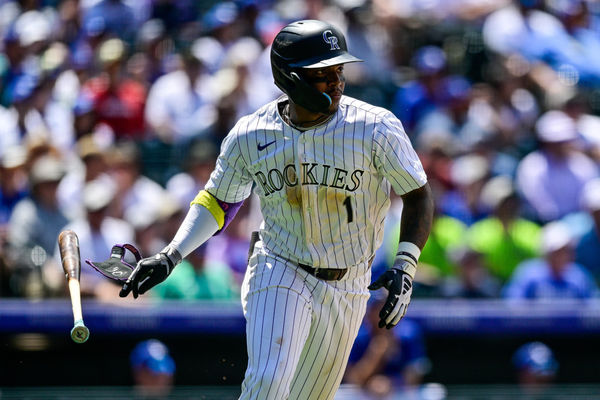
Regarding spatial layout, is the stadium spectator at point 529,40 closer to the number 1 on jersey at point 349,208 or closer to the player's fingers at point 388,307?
the number 1 on jersey at point 349,208

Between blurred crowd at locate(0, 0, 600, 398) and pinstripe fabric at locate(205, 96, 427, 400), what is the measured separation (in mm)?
2949

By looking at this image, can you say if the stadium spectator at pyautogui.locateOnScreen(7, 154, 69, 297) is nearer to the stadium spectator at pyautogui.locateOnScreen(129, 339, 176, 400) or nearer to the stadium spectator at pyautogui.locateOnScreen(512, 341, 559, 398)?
the stadium spectator at pyautogui.locateOnScreen(129, 339, 176, 400)

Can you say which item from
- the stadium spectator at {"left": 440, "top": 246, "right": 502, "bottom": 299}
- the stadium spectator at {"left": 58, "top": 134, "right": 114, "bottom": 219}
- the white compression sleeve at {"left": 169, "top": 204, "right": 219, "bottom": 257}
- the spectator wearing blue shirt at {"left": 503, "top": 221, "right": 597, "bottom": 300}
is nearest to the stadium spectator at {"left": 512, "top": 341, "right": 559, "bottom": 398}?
the spectator wearing blue shirt at {"left": 503, "top": 221, "right": 597, "bottom": 300}

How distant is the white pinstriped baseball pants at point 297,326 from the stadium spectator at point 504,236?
3790mm

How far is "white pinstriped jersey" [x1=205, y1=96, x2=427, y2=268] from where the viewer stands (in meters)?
4.26

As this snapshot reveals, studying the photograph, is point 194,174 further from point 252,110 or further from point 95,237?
point 95,237

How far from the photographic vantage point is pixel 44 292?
Answer: 7582mm

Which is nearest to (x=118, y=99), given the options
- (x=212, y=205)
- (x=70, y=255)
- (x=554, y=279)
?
(x=554, y=279)

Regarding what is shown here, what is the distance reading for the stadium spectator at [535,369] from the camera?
7.51 metres

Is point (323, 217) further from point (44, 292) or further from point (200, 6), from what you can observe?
point (200, 6)

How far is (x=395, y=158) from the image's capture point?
13.9 ft

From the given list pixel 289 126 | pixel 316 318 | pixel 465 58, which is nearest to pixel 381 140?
pixel 289 126

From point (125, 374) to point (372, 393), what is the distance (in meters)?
1.70

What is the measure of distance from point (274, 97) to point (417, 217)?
5.04 m
